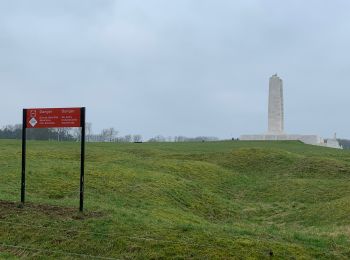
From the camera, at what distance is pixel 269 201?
22172 millimetres

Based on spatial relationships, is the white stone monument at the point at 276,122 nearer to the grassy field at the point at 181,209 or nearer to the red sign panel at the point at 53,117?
the grassy field at the point at 181,209

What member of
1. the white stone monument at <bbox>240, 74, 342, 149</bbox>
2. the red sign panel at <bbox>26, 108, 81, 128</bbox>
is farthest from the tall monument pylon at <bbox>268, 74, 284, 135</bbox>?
the red sign panel at <bbox>26, 108, 81, 128</bbox>

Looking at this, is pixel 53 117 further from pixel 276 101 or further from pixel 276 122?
pixel 276 122

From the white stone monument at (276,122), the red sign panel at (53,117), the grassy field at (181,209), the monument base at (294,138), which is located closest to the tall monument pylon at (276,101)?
the white stone monument at (276,122)

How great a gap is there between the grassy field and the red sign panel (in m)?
2.16

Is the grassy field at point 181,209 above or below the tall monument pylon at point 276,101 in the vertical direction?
below

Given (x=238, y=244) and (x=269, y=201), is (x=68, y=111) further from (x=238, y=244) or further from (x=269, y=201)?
(x=269, y=201)

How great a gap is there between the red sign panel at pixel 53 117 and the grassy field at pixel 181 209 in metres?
2.16

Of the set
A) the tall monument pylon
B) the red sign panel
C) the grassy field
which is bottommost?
the grassy field

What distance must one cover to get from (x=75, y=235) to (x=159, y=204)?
21.4 ft

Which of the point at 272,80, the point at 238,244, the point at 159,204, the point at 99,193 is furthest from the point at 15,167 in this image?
the point at 272,80

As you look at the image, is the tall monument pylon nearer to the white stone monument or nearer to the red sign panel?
the white stone monument

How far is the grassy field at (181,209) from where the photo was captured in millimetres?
9711

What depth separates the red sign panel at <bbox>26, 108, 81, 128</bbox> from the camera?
12952 mm
